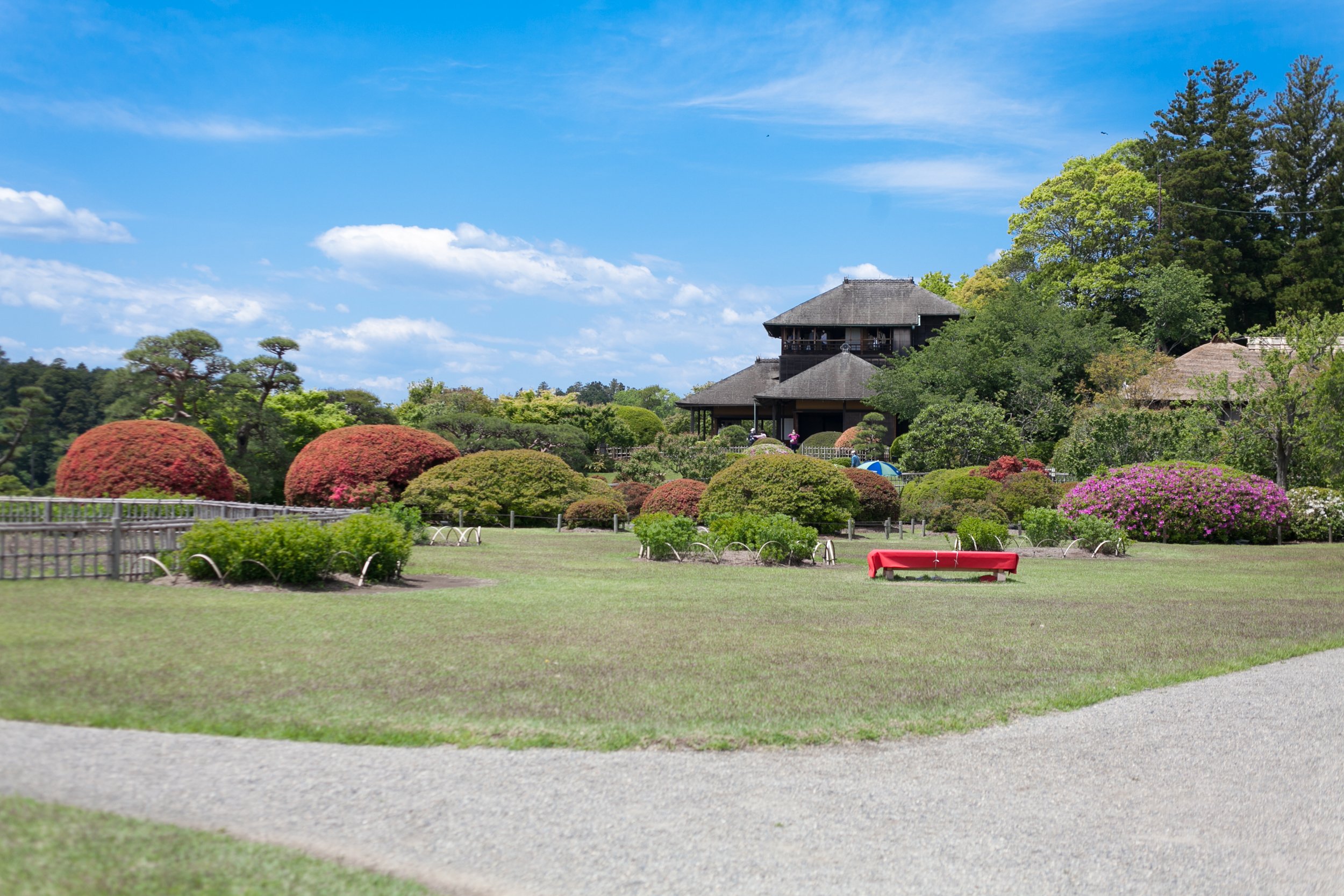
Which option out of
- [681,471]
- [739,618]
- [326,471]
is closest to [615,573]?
[739,618]

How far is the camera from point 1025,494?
28203mm

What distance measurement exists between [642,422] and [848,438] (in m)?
17.4

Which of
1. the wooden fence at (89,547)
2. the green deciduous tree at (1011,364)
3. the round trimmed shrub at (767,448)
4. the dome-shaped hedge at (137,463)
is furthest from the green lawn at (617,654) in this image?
the green deciduous tree at (1011,364)

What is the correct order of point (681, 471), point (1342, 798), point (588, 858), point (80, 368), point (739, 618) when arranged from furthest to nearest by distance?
1. point (80, 368)
2. point (681, 471)
3. point (739, 618)
4. point (1342, 798)
5. point (588, 858)

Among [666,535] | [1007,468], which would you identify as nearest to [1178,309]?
[1007,468]

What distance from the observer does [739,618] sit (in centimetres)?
1134

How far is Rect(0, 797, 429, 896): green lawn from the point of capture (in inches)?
145

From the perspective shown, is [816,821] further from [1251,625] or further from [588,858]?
[1251,625]

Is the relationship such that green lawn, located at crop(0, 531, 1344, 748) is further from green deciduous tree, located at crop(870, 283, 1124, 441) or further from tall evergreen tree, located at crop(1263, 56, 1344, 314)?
tall evergreen tree, located at crop(1263, 56, 1344, 314)

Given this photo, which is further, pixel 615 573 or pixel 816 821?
pixel 615 573

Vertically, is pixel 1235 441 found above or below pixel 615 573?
above

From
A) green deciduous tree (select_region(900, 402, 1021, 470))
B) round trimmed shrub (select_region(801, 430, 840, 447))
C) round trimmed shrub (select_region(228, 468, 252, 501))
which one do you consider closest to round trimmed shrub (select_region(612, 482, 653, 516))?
round trimmed shrub (select_region(228, 468, 252, 501))

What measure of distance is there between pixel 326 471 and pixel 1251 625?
23.4m

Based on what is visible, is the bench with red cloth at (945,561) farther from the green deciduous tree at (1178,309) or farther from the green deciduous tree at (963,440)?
the green deciduous tree at (1178,309)
